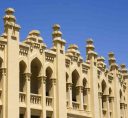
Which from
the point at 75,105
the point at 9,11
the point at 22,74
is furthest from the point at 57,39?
the point at 75,105

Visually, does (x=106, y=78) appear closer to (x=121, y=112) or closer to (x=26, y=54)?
(x=121, y=112)

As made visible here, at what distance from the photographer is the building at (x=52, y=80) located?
1136 inches

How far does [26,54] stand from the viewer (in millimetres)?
30516

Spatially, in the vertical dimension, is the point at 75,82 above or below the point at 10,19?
below

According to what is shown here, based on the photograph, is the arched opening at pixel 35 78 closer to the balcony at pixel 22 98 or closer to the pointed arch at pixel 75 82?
the balcony at pixel 22 98

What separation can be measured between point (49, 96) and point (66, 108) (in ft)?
6.17

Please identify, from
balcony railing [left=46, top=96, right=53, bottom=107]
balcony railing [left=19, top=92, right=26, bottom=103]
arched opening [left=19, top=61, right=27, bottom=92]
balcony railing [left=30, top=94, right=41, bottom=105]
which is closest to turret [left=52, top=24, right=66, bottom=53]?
arched opening [left=19, top=61, right=27, bottom=92]

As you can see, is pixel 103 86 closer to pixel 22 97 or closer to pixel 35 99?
pixel 35 99

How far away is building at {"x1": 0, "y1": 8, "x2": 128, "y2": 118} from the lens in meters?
28.8

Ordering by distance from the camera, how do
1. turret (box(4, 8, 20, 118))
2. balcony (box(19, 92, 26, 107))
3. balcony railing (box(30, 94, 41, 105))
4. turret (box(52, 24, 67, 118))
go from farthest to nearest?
turret (box(52, 24, 67, 118)) → balcony railing (box(30, 94, 41, 105)) → balcony (box(19, 92, 26, 107)) → turret (box(4, 8, 20, 118))

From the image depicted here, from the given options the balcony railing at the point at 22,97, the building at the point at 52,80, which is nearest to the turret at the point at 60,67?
the building at the point at 52,80

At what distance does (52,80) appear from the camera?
3281 centimetres

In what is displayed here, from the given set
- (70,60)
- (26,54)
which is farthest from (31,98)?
(70,60)

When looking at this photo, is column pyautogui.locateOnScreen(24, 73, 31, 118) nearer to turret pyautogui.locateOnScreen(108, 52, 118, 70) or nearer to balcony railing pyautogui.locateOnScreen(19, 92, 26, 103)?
balcony railing pyautogui.locateOnScreen(19, 92, 26, 103)
